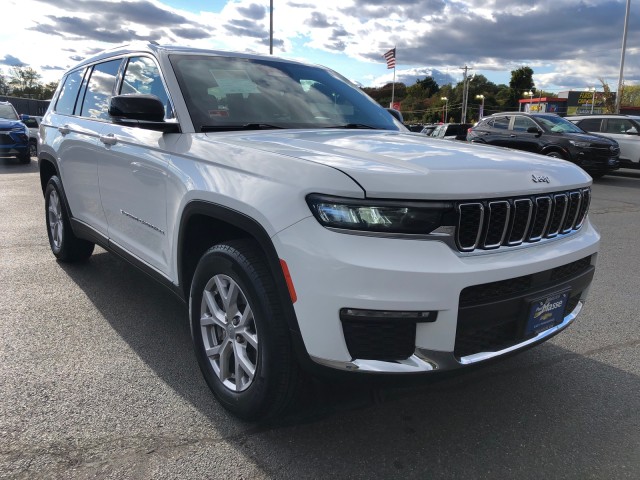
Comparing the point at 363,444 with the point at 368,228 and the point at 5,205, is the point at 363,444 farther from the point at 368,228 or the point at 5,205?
the point at 5,205

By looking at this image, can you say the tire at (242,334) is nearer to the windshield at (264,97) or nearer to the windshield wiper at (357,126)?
the windshield at (264,97)

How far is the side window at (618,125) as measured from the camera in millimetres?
15055

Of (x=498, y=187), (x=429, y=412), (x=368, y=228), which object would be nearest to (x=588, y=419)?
(x=429, y=412)

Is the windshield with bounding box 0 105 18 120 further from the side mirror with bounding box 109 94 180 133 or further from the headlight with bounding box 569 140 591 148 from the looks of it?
the side mirror with bounding box 109 94 180 133

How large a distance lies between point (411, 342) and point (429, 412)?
0.84 meters

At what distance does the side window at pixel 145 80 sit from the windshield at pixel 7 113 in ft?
51.9

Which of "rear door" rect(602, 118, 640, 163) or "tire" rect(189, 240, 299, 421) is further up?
"rear door" rect(602, 118, 640, 163)

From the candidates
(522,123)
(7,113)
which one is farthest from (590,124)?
(7,113)

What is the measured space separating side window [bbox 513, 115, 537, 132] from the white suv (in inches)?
481

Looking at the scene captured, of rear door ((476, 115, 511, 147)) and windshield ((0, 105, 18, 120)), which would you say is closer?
rear door ((476, 115, 511, 147))

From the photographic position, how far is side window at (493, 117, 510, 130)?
14.8 meters

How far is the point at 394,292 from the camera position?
2.02 m

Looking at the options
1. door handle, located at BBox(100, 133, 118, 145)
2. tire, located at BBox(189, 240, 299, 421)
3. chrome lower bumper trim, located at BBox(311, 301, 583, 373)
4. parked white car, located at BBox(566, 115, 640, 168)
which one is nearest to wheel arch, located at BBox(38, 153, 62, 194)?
door handle, located at BBox(100, 133, 118, 145)

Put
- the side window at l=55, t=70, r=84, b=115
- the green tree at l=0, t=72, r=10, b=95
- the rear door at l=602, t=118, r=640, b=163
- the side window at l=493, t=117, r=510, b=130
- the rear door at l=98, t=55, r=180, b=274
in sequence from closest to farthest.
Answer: the rear door at l=98, t=55, r=180, b=274
the side window at l=55, t=70, r=84, b=115
the rear door at l=602, t=118, r=640, b=163
the side window at l=493, t=117, r=510, b=130
the green tree at l=0, t=72, r=10, b=95
